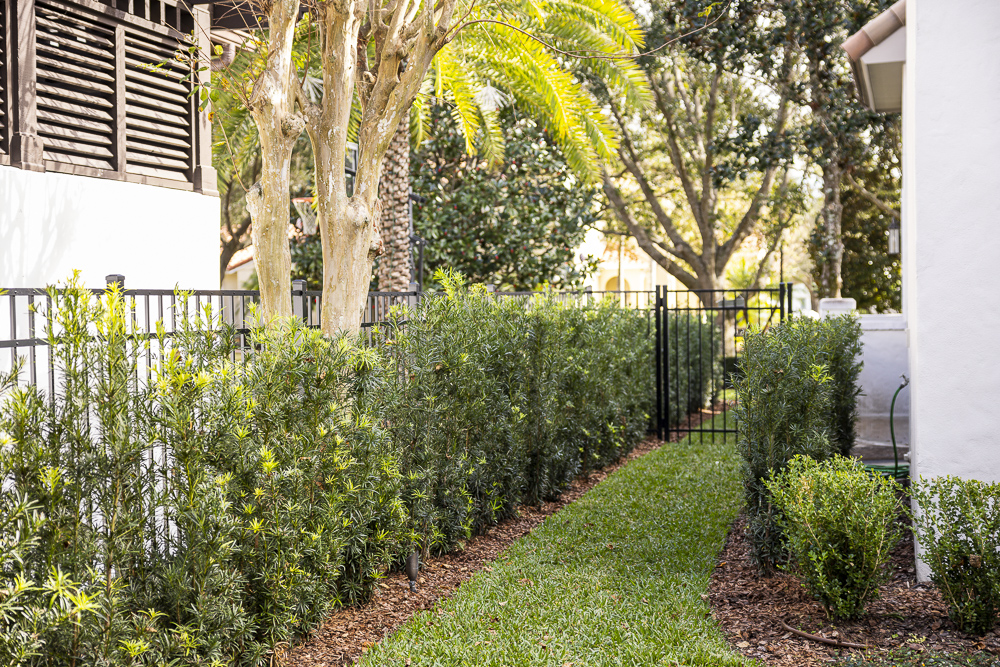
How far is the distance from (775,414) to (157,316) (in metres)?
4.86

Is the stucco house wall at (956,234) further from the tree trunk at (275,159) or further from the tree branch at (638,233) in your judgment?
the tree branch at (638,233)

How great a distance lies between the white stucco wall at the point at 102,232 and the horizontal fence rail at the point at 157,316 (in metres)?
0.34

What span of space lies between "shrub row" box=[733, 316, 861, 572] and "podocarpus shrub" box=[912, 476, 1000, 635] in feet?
2.83

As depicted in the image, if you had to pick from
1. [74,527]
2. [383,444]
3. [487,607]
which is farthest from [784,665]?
[74,527]

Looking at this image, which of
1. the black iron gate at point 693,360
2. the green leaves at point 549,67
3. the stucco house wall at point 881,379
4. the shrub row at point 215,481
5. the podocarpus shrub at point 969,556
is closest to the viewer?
the shrub row at point 215,481

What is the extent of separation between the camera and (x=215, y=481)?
321cm

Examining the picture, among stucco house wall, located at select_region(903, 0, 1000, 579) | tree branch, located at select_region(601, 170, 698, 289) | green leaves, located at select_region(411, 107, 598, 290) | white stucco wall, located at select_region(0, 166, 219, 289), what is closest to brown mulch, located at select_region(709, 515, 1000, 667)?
stucco house wall, located at select_region(903, 0, 1000, 579)

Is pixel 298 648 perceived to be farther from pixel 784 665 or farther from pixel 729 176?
pixel 729 176

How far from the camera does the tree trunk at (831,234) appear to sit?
1608 cm

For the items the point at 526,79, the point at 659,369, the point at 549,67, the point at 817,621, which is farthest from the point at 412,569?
the point at 526,79

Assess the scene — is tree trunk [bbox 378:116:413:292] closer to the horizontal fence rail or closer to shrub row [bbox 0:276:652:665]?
the horizontal fence rail

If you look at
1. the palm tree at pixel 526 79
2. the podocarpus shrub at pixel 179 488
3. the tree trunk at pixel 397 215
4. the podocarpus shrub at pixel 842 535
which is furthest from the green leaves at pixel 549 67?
the podocarpus shrub at pixel 842 535

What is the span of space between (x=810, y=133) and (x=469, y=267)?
287 inches

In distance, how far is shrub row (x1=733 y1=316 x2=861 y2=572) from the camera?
5.01 m
